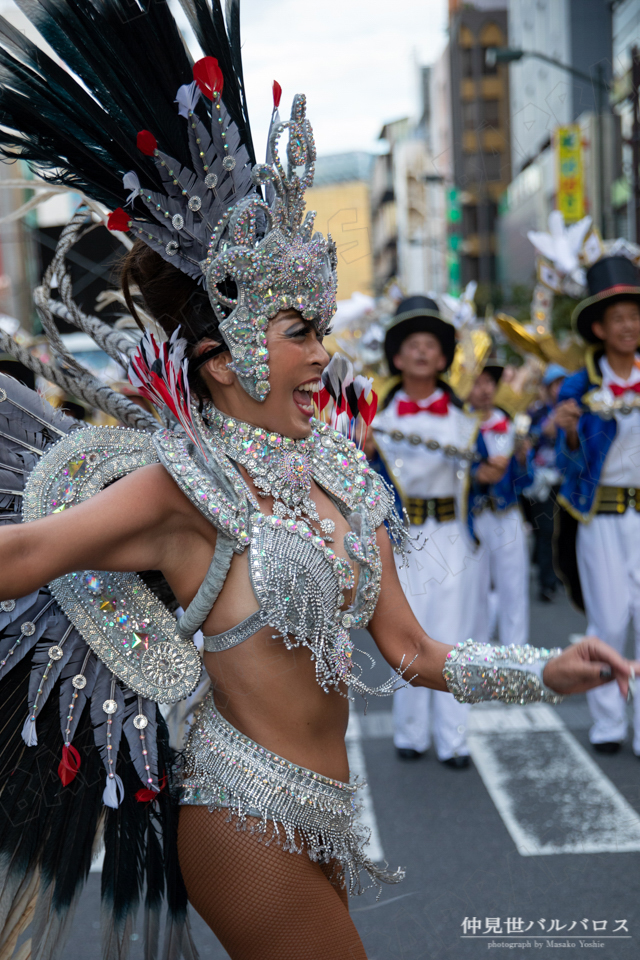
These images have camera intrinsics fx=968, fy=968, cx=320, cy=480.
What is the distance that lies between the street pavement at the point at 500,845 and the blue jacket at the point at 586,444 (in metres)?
1.18

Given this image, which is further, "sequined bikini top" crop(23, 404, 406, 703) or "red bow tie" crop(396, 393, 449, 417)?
"red bow tie" crop(396, 393, 449, 417)

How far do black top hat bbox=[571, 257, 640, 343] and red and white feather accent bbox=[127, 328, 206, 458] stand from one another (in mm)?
3458

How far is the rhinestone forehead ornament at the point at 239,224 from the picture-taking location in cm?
176

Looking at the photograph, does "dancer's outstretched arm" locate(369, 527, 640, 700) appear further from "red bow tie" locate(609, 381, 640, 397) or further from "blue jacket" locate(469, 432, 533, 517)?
"blue jacket" locate(469, 432, 533, 517)

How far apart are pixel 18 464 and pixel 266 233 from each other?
65 centimetres

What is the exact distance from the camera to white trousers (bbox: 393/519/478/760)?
Result: 4.69 m

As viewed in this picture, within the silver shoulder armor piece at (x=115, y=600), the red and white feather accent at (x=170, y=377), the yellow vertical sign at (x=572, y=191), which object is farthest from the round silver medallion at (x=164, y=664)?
the yellow vertical sign at (x=572, y=191)

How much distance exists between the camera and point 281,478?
72.1 inches

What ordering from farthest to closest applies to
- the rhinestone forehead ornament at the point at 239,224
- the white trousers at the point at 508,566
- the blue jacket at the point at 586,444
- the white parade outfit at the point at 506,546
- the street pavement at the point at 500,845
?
the white trousers at the point at 508,566 → the white parade outfit at the point at 506,546 → the blue jacket at the point at 586,444 → the street pavement at the point at 500,845 → the rhinestone forehead ornament at the point at 239,224

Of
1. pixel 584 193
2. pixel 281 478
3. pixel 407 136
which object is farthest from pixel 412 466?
pixel 584 193

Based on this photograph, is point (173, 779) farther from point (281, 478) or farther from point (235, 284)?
point (235, 284)

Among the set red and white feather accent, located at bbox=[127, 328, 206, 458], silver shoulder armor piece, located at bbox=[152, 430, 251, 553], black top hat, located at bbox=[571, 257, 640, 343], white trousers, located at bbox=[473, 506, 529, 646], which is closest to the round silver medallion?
silver shoulder armor piece, located at bbox=[152, 430, 251, 553]

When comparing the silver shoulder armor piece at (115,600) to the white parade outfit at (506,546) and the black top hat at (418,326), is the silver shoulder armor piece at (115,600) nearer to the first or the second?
the black top hat at (418,326)

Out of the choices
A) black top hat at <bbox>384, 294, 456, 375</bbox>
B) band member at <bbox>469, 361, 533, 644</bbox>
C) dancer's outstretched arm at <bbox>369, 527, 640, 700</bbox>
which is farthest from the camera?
band member at <bbox>469, 361, 533, 644</bbox>
